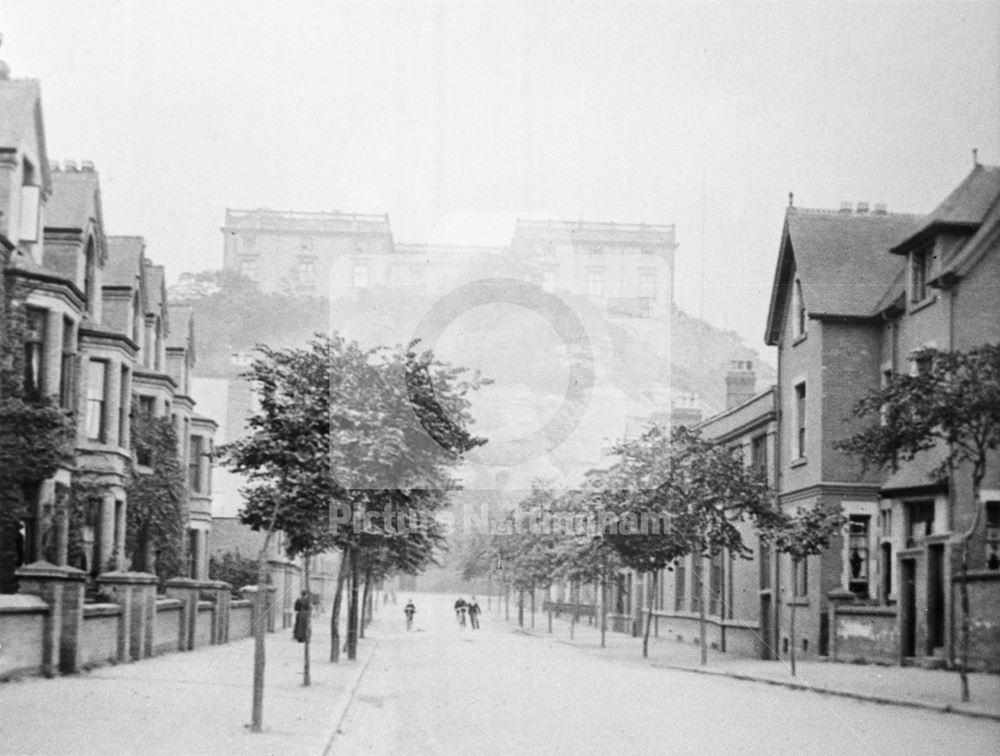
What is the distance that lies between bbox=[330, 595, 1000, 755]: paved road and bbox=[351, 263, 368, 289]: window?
82450mm

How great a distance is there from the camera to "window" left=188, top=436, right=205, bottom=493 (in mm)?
48906

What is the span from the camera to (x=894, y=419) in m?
20.5

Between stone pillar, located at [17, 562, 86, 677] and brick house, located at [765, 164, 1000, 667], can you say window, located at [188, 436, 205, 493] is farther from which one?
stone pillar, located at [17, 562, 86, 677]

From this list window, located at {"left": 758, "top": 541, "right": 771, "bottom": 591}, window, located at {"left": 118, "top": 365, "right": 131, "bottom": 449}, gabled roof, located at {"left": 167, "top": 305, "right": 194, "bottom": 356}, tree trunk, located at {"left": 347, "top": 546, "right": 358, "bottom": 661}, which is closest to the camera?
tree trunk, located at {"left": 347, "top": 546, "right": 358, "bottom": 661}

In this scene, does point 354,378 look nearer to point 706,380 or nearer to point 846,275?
point 846,275

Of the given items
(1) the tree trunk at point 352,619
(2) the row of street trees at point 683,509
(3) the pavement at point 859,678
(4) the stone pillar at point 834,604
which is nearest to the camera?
(3) the pavement at point 859,678

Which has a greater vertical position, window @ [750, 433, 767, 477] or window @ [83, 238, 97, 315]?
window @ [83, 238, 97, 315]

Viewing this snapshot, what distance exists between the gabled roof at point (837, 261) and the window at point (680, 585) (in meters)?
14.7

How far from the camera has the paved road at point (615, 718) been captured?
1490 centimetres

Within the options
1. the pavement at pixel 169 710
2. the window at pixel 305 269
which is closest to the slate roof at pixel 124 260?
the pavement at pixel 169 710

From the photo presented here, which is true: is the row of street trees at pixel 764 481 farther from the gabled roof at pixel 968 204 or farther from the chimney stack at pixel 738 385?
the chimney stack at pixel 738 385

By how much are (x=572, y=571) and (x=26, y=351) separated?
79.8 feet

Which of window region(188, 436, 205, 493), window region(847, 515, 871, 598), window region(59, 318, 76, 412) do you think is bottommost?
window region(847, 515, 871, 598)

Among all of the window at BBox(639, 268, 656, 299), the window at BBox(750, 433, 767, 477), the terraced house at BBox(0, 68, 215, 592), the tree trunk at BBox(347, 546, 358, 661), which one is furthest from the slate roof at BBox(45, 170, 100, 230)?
the window at BBox(639, 268, 656, 299)
